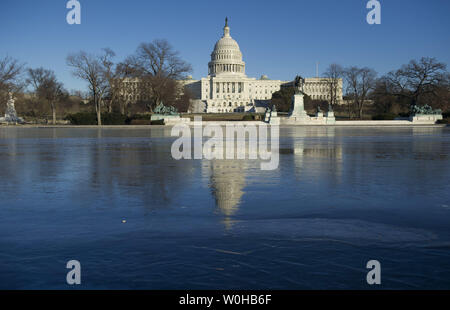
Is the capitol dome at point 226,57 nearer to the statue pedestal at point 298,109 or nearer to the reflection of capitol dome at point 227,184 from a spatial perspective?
the statue pedestal at point 298,109

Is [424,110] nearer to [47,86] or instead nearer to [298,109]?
[298,109]

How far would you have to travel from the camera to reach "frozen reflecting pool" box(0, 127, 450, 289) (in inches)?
165

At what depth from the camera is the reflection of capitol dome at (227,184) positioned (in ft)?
23.8

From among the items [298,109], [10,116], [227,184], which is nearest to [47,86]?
[10,116]

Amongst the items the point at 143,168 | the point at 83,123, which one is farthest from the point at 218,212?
the point at 83,123

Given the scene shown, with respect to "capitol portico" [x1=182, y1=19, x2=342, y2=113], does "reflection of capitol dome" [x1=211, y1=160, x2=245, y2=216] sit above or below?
below

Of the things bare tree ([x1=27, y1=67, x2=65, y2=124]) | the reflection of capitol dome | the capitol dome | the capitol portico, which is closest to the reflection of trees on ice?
bare tree ([x1=27, y1=67, x2=65, y2=124])

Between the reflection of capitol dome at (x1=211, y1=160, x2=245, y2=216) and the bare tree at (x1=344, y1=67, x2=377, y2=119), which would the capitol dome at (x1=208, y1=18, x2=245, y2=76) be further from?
the reflection of capitol dome at (x1=211, y1=160, x2=245, y2=216)

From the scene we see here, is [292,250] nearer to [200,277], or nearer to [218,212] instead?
[200,277]

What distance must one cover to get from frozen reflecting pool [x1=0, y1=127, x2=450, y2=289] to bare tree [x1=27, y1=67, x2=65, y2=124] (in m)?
62.1

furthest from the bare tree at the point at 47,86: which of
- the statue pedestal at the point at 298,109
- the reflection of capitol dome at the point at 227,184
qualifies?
the reflection of capitol dome at the point at 227,184

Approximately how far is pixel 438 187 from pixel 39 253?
744 centimetres

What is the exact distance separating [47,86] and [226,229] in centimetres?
7140

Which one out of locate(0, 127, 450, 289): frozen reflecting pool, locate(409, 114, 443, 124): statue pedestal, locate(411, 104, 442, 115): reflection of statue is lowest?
locate(0, 127, 450, 289): frozen reflecting pool
